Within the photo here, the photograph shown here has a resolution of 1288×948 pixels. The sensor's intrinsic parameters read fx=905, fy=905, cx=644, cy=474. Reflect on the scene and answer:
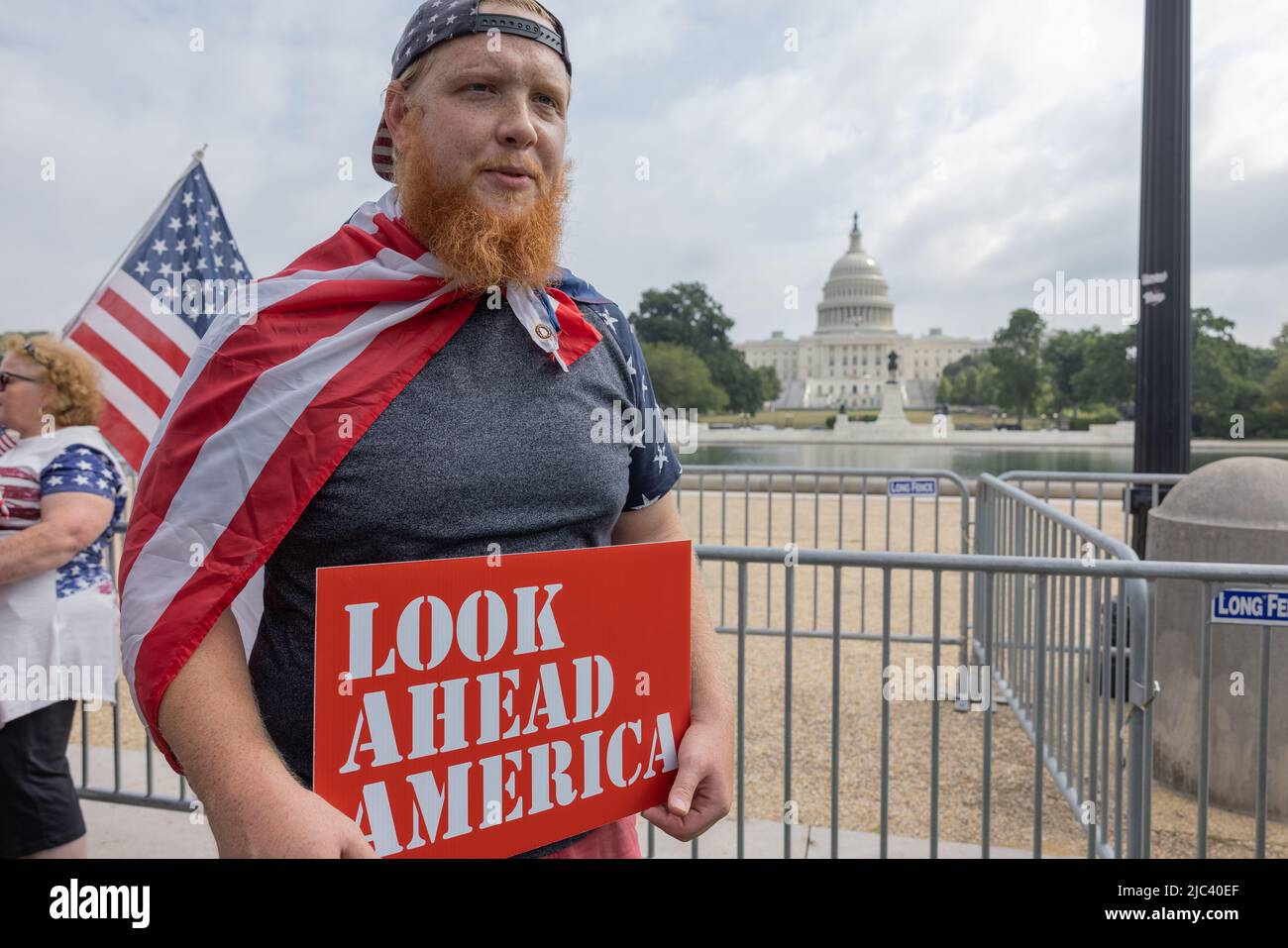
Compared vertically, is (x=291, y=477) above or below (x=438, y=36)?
below

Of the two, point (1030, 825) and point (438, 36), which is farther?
point (1030, 825)

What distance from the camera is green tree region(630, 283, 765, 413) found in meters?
76.8

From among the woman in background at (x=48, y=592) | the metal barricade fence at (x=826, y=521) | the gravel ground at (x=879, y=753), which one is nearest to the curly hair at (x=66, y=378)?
the woman in background at (x=48, y=592)

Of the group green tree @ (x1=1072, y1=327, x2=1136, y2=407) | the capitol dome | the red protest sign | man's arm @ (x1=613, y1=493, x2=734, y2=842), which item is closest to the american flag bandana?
the red protest sign

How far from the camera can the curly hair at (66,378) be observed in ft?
10.1

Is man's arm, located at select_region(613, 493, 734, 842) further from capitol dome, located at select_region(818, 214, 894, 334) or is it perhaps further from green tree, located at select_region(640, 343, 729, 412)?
capitol dome, located at select_region(818, 214, 894, 334)

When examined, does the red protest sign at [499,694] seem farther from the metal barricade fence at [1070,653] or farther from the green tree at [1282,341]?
the green tree at [1282,341]

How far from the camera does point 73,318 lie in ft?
17.9

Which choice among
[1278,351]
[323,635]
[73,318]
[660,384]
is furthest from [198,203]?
[1278,351]

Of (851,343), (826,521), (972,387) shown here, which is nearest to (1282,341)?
(972,387)

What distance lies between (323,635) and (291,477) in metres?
0.23

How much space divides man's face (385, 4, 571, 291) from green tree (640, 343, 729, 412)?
2056 inches

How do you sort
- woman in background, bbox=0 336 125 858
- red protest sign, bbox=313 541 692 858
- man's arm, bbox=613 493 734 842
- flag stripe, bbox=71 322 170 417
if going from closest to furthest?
red protest sign, bbox=313 541 692 858
man's arm, bbox=613 493 734 842
woman in background, bbox=0 336 125 858
flag stripe, bbox=71 322 170 417
